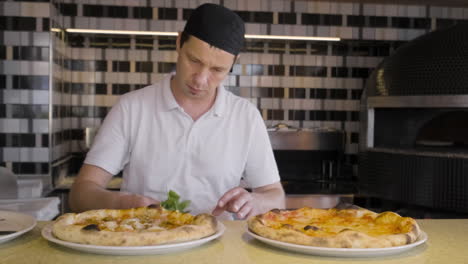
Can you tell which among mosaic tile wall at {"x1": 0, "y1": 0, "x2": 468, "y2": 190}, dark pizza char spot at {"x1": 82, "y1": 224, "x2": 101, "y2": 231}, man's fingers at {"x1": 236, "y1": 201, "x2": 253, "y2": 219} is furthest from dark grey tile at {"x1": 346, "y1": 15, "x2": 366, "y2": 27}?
→ dark pizza char spot at {"x1": 82, "y1": 224, "x2": 101, "y2": 231}

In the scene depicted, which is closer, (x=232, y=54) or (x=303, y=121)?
(x=232, y=54)

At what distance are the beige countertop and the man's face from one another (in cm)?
75

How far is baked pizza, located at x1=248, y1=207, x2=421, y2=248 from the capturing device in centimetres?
117

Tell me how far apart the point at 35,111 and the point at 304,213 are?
3.33m

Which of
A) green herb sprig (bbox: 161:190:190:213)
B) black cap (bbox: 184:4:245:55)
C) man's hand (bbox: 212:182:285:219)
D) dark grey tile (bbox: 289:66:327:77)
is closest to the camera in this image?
green herb sprig (bbox: 161:190:190:213)

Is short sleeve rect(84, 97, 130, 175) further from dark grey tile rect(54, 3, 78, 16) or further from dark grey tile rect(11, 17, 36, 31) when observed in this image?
dark grey tile rect(54, 3, 78, 16)

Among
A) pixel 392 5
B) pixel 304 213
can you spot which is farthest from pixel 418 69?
pixel 304 213

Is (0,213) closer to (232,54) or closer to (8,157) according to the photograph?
(232,54)

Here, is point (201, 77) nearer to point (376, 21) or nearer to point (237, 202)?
point (237, 202)

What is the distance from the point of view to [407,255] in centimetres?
122

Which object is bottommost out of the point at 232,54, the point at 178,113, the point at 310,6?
the point at 178,113

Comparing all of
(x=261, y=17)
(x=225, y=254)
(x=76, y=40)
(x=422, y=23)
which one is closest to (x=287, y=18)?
(x=261, y=17)

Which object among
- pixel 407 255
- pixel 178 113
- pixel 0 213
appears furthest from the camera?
pixel 178 113

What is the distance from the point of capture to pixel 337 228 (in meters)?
1.32
